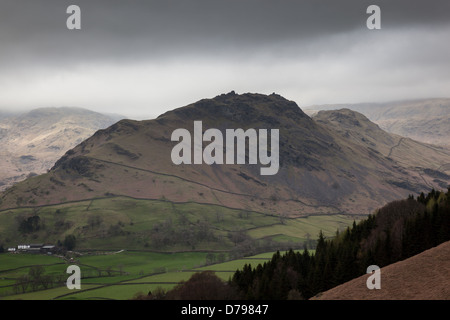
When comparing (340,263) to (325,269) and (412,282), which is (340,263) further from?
(412,282)

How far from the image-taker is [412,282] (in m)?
63.0

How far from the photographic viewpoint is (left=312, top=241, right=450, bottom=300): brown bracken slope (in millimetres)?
58656

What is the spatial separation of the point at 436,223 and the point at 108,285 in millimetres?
133112

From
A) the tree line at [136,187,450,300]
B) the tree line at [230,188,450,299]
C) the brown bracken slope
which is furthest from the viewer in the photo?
the tree line at [230,188,450,299]

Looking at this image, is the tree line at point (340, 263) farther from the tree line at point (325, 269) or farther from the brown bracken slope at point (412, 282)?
the brown bracken slope at point (412, 282)

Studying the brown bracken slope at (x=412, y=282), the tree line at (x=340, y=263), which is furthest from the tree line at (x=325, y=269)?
the brown bracken slope at (x=412, y=282)

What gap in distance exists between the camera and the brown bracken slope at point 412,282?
58.7 m

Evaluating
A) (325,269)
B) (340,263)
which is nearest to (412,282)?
(340,263)

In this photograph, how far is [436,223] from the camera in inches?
3536

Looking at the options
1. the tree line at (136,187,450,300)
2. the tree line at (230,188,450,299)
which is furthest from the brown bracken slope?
the tree line at (136,187,450,300)

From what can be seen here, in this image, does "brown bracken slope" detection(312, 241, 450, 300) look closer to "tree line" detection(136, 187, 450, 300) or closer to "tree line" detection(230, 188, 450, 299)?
"tree line" detection(230, 188, 450, 299)
